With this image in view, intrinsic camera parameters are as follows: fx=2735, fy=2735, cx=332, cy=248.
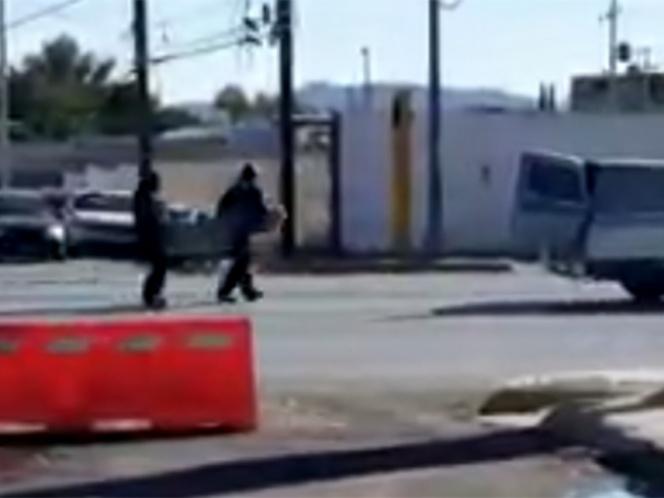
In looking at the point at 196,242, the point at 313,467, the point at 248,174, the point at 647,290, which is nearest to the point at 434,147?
the point at 196,242

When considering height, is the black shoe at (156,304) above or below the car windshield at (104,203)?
above

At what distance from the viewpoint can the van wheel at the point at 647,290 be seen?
34.6 m

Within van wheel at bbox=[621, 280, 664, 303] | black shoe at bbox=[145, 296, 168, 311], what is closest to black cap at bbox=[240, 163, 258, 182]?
black shoe at bbox=[145, 296, 168, 311]

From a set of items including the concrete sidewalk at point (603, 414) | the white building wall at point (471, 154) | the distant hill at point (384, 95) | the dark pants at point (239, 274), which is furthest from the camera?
the distant hill at point (384, 95)

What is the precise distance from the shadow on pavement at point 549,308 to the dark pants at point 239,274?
272cm

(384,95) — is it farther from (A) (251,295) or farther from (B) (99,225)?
(A) (251,295)

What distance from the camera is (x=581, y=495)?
14938 mm

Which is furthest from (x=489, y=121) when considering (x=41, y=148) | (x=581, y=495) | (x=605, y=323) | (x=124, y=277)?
(x=41, y=148)

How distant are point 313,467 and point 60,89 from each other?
116637 mm

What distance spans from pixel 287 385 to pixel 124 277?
2270cm

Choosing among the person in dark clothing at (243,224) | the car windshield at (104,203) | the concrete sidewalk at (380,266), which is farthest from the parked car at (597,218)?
the car windshield at (104,203)

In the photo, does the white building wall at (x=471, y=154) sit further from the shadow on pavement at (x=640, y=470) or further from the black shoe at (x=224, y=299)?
the shadow on pavement at (x=640, y=470)

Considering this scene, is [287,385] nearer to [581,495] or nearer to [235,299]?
[581,495]

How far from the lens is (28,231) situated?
2130 inches
